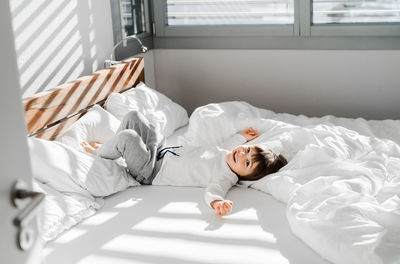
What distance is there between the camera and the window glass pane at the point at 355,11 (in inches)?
123

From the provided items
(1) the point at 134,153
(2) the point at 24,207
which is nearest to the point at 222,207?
(1) the point at 134,153

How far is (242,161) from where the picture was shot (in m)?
2.12

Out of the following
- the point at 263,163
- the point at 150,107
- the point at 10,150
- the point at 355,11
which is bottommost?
the point at 263,163

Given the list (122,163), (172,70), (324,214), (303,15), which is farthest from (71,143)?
(303,15)

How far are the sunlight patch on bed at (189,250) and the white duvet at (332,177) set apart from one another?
182 mm

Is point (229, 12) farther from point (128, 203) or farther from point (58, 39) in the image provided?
point (128, 203)

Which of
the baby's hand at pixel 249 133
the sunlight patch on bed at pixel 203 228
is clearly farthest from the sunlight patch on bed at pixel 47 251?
the baby's hand at pixel 249 133

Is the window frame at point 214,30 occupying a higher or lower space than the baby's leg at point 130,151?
higher

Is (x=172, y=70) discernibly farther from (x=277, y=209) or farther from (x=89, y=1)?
(x=277, y=209)

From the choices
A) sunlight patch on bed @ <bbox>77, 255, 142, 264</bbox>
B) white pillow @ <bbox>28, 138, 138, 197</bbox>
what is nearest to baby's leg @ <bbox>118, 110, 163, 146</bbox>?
white pillow @ <bbox>28, 138, 138, 197</bbox>

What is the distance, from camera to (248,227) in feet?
5.74

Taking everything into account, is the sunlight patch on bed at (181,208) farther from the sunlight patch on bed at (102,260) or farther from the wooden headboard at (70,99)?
the wooden headboard at (70,99)

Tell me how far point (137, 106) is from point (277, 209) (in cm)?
112

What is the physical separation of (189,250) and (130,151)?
28.0 inches
